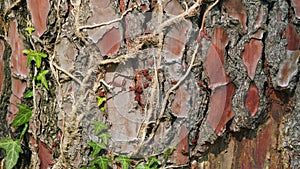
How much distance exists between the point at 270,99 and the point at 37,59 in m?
0.85

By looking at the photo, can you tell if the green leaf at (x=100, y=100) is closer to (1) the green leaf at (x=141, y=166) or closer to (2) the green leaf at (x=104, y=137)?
(2) the green leaf at (x=104, y=137)

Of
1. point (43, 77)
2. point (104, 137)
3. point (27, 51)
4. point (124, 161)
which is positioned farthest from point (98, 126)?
point (27, 51)

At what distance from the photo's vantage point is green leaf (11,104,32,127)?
1.84 m

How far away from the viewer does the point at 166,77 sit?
5.66 feet

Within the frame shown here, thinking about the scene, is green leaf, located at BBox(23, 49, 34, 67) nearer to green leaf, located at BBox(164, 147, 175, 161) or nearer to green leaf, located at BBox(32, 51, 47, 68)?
green leaf, located at BBox(32, 51, 47, 68)

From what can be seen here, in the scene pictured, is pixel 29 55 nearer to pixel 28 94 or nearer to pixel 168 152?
pixel 28 94

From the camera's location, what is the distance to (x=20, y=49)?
1.82 meters

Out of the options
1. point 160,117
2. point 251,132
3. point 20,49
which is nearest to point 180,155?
point 160,117

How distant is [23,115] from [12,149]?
14cm

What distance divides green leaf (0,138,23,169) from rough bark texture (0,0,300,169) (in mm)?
73

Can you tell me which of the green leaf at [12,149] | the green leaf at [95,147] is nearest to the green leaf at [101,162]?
the green leaf at [95,147]

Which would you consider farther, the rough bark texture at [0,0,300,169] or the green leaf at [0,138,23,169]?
the green leaf at [0,138,23,169]

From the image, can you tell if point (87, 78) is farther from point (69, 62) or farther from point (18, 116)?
point (18, 116)

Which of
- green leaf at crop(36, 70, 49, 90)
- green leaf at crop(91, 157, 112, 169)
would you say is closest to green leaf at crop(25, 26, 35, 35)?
green leaf at crop(36, 70, 49, 90)
